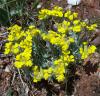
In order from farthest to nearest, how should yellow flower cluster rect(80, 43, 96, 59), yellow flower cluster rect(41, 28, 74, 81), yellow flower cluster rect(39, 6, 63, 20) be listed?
1. yellow flower cluster rect(39, 6, 63, 20)
2. yellow flower cluster rect(80, 43, 96, 59)
3. yellow flower cluster rect(41, 28, 74, 81)

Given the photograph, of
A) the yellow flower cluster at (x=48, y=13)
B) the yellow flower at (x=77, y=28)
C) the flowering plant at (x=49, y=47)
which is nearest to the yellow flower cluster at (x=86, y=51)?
the flowering plant at (x=49, y=47)

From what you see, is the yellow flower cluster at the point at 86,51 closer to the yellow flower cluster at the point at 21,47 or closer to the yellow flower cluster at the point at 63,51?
the yellow flower cluster at the point at 63,51

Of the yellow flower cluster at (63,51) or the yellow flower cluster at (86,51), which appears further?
the yellow flower cluster at (86,51)

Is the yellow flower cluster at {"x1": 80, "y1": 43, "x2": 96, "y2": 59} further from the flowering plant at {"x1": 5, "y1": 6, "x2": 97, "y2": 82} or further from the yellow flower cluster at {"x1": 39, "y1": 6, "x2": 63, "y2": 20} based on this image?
the yellow flower cluster at {"x1": 39, "y1": 6, "x2": 63, "y2": 20}

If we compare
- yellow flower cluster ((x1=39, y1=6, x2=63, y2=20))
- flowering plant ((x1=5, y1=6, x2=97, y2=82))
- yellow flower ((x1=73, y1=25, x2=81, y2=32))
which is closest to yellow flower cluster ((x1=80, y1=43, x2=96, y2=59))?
flowering plant ((x1=5, y1=6, x2=97, y2=82))

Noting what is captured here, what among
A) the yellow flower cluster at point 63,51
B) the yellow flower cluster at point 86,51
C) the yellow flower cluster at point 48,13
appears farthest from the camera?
the yellow flower cluster at point 48,13

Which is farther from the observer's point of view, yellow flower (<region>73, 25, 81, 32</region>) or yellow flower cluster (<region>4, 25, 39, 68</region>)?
yellow flower (<region>73, 25, 81, 32</region>)

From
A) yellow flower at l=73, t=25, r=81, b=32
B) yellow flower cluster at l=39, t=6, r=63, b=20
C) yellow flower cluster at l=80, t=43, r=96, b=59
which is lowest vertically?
yellow flower cluster at l=80, t=43, r=96, b=59

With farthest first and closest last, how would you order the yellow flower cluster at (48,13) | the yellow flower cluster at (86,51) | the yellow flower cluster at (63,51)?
the yellow flower cluster at (48,13) < the yellow flower cluster at (86,51) < the yellow flower cluster at (63,51)

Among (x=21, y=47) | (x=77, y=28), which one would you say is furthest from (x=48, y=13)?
(x=21, y=47)
